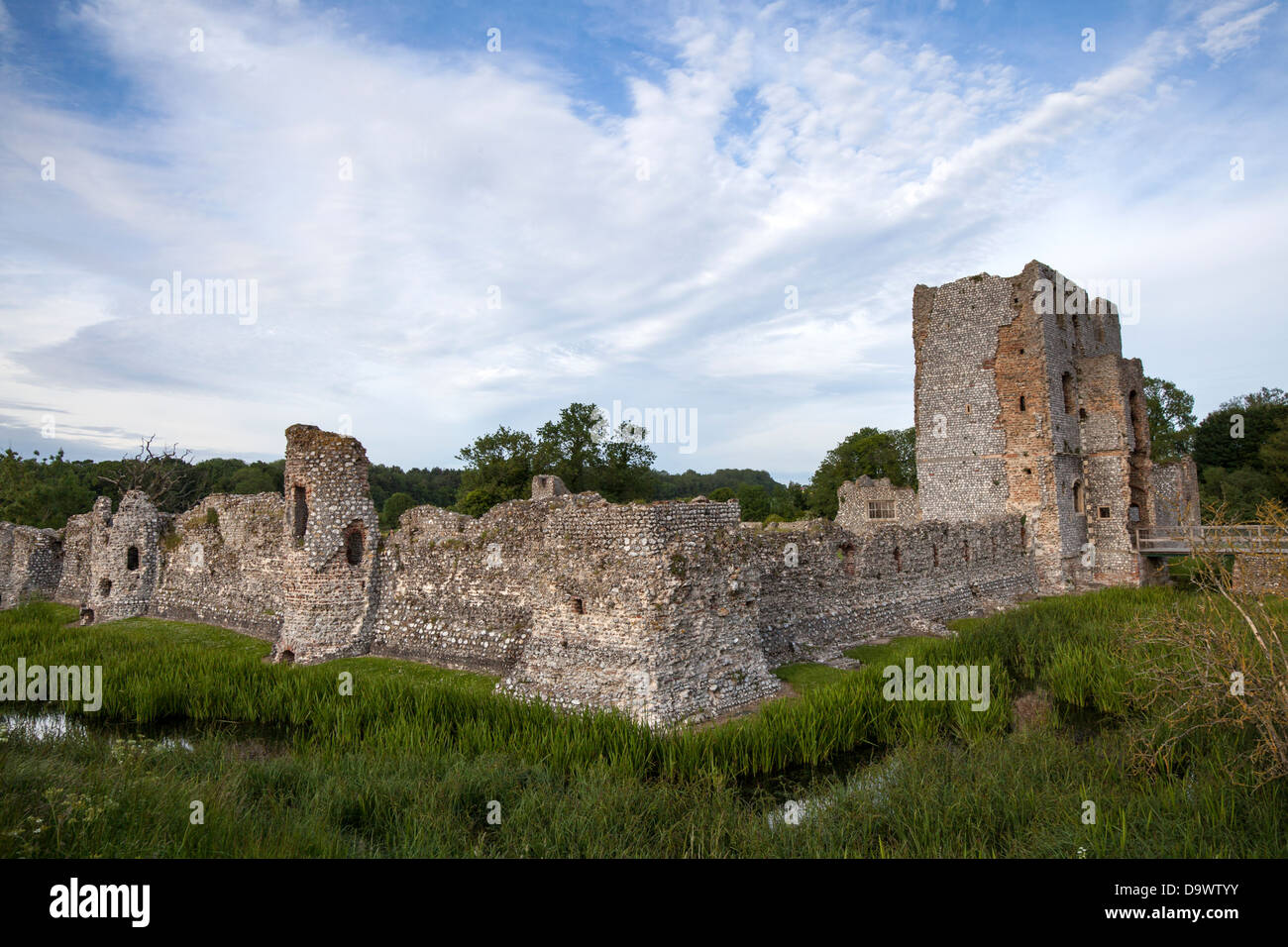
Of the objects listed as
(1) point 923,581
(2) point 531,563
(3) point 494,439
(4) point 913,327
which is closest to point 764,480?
(3) point 494,439

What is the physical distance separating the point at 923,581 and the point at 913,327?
13.7 metres

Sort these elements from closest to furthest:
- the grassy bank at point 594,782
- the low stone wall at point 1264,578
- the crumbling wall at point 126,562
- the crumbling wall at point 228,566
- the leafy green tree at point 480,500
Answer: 1. the grassy bank at point 594,782
2. the low stone wall at point 1264,578
3. the crumbling wall at point 228,566
4. the crumbling wall at point 126,562
5. the leafy green tree at point 480,500

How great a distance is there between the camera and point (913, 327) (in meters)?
29.6

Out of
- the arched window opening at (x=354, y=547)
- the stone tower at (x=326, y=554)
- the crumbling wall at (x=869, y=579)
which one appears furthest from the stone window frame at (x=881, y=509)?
the stone tower at (x=326, y=554)

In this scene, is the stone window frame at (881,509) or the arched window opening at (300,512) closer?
the arched window opening at (300,512)

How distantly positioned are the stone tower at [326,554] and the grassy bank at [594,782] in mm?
2380

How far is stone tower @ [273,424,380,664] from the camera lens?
15234 mm

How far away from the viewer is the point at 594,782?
7.70 meters

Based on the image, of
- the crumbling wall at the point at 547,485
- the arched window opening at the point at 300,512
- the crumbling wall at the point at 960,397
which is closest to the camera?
the arched window opening at the point at 300,512

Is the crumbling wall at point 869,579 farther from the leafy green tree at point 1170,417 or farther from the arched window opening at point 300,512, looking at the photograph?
the leafy green tree at point 1170,417

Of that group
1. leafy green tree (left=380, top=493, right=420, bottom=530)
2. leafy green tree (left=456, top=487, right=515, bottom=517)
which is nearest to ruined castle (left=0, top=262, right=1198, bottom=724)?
leafy green tree (left=456, top=487, right=515, bottom=517)

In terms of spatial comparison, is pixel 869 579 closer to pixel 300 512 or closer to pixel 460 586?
pixel 460 586

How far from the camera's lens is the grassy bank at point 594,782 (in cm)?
602

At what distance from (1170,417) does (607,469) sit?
44.3m
